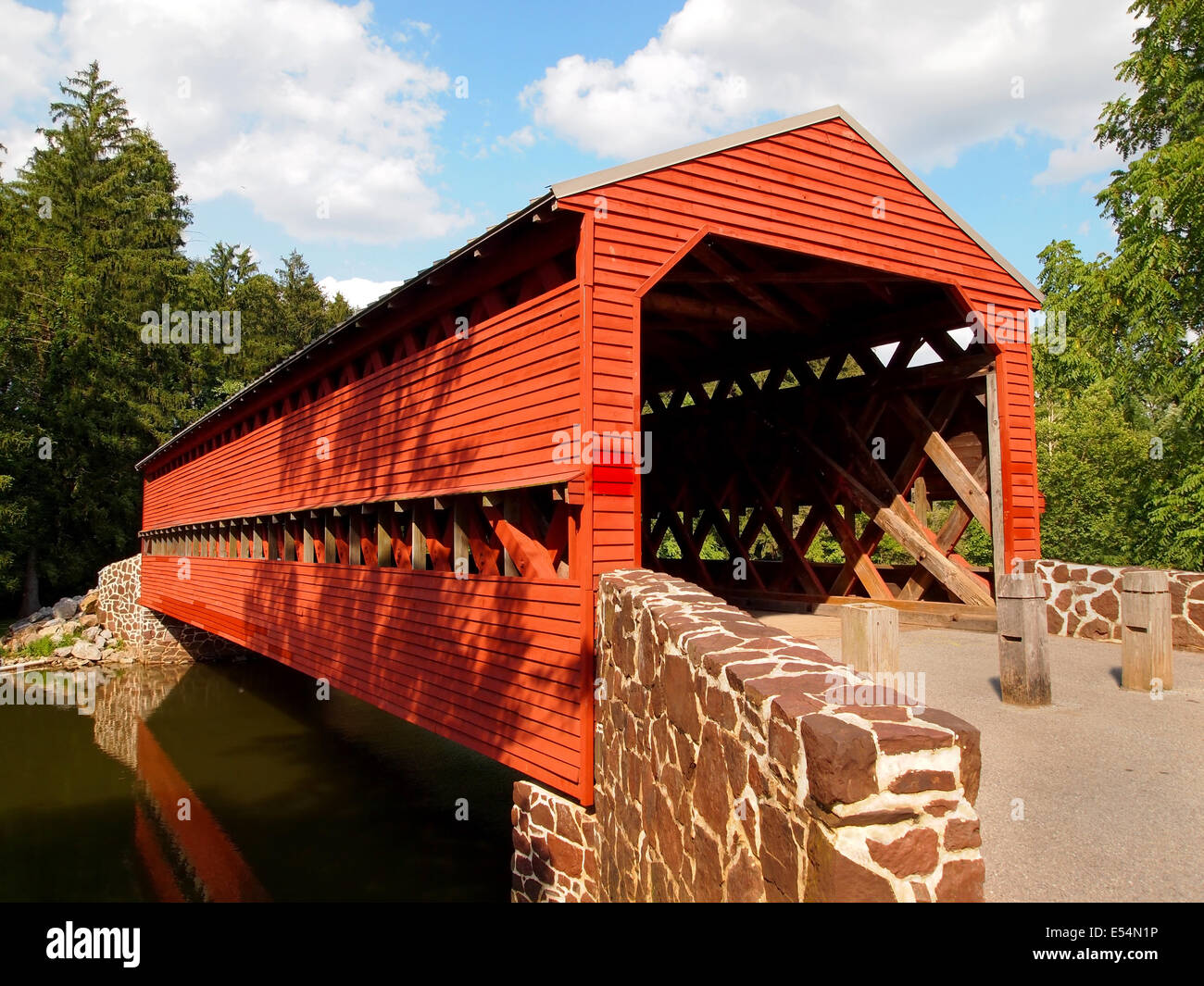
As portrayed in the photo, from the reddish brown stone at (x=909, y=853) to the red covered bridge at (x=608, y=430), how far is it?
10.7 ft

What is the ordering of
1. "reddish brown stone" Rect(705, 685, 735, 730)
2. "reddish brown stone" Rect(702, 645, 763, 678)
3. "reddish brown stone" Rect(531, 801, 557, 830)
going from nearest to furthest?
1. "reddish brown stone" Rect(705, 685, 735, 730)
2. "reddish brown stone" Rect(702, 645, 763, 678)
3. "reddish brown stone" Rect(531, 801, 557, 830)

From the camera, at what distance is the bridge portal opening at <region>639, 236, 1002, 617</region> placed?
9234 millimetres

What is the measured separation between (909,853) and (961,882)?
210 millimetres

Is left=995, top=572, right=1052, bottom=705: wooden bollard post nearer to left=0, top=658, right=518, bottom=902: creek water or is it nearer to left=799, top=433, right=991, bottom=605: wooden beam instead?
left=799, top=433, right=991, bottom=605: wooden beam

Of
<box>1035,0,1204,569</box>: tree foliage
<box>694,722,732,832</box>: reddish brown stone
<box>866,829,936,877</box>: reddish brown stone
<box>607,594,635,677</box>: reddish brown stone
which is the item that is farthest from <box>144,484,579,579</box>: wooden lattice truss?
<box>1035,0,1204,569</box>: tree foliage

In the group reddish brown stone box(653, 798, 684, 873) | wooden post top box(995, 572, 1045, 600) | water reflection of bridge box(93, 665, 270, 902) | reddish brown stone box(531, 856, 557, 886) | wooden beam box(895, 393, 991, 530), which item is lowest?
water reflection of bridge box(93, 665, 270, 902)

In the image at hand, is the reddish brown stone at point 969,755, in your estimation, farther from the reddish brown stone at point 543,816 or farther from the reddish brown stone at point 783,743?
the reddish brown stone at point 543,816

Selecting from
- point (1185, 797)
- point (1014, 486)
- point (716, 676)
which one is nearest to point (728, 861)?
point (716, 676)

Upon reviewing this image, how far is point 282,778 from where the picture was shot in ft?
41.8

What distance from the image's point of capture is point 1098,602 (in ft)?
27.2

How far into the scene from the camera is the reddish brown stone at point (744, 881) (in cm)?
311

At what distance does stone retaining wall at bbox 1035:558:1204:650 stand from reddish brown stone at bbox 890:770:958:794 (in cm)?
654
